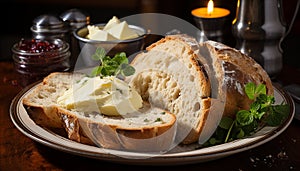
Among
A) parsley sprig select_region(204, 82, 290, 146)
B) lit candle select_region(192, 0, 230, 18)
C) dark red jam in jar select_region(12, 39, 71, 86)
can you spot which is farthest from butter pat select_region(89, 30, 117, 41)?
parsley sprig select_region(204, 82, 290, 146)

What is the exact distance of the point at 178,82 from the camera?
1888 mm

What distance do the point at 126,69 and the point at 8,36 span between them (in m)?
2.84

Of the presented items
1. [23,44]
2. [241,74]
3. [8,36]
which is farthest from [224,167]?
[8,36]

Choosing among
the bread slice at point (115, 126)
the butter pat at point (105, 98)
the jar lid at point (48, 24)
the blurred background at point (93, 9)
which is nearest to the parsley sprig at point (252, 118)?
the bread slice at point (115, 126)

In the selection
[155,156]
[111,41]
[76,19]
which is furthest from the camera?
[76,19]

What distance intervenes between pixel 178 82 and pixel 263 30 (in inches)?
31.3

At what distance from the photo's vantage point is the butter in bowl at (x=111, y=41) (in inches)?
103

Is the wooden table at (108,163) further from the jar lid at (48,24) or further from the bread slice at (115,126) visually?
the jar lid at (48,24)

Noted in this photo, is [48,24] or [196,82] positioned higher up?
[196,82]

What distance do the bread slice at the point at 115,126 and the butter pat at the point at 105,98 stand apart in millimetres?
21

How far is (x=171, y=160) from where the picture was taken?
5.20ft

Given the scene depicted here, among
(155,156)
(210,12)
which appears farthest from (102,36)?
(155,156)

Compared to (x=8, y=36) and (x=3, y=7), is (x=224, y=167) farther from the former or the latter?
(x=3, y=7)

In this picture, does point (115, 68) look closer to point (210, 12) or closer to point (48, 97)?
point (48, 97)
